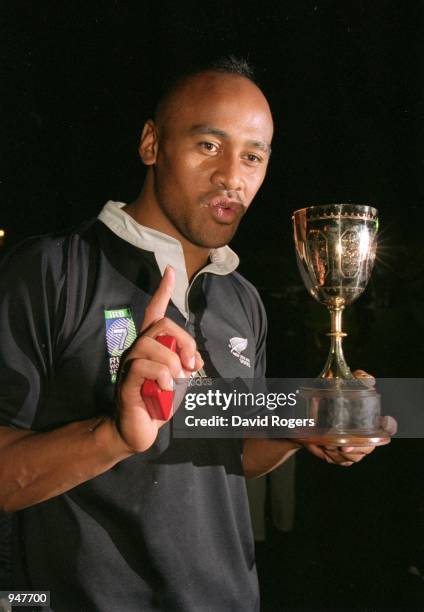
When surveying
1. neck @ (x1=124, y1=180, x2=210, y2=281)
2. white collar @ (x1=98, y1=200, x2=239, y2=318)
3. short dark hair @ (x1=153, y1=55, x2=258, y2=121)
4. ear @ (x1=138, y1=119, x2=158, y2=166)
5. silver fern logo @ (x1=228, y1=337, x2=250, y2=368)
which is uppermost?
short dark hair @ (x1=153, y1=55, x2=258, y2=121)

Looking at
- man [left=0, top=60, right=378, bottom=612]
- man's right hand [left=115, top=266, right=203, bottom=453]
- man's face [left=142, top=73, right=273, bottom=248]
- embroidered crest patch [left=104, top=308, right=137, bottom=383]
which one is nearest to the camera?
man's right hand [left=115, top=266, right=203, bottom=453]

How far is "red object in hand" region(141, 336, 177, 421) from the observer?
61cm

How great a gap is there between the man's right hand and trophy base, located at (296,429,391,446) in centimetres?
34

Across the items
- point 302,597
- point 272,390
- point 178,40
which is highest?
point 178,40

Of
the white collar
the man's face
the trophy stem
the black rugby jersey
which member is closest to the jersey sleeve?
the black rugby jersey

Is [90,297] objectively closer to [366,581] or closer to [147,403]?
[147,403]

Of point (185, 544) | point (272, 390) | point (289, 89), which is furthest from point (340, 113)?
point (185, 544)

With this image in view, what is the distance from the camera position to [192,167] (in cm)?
100

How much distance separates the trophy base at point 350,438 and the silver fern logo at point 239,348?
22cm

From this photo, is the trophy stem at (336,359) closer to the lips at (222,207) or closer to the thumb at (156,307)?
the lips at (222,207)

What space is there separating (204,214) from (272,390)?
1.26 feet

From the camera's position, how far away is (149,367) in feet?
1.99

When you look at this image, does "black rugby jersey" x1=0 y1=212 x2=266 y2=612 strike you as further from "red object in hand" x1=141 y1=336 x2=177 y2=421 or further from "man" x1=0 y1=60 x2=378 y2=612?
"red object in hand" x1=141 y1=336 x2=177 y2=421

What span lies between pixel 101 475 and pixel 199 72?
72 centimetres
